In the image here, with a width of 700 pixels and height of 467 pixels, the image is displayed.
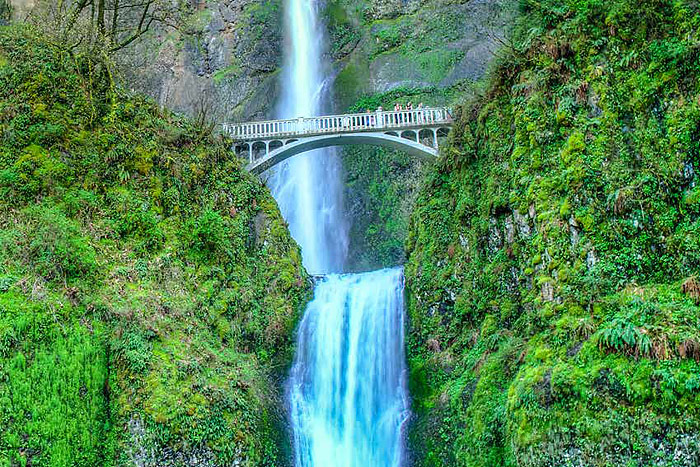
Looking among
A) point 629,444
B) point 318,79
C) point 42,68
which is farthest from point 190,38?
point 629,444

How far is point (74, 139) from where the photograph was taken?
17109 mm

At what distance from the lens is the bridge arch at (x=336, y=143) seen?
2219 cm

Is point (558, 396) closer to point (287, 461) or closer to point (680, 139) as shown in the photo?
point (680, 139)

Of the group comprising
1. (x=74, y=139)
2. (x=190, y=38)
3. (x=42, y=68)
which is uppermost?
(x=190, y=38)

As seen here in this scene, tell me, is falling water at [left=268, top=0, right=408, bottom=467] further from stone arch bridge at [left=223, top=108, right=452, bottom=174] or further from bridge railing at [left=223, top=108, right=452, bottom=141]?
bridge railing at [left=223, top=108, right=452, bottom=141]

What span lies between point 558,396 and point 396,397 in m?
6.07

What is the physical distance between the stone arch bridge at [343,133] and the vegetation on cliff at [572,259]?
167 inches

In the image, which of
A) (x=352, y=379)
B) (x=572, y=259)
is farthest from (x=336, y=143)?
(x=572, y=259)

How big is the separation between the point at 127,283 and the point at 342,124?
1117 cm

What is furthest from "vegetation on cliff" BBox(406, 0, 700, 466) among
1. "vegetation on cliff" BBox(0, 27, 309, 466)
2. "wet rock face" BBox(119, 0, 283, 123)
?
"wet rock face" BBox(119, 0, 283, 123)

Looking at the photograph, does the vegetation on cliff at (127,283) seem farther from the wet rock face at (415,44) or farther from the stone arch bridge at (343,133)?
the wet rock face at (415,44)

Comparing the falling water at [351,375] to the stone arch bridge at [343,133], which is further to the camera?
the stone arch bridge at [343,133]

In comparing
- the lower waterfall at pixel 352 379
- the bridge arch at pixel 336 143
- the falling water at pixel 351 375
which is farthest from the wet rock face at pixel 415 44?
the lower waterfall at pixel 352 379

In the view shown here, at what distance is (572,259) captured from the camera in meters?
12.5
